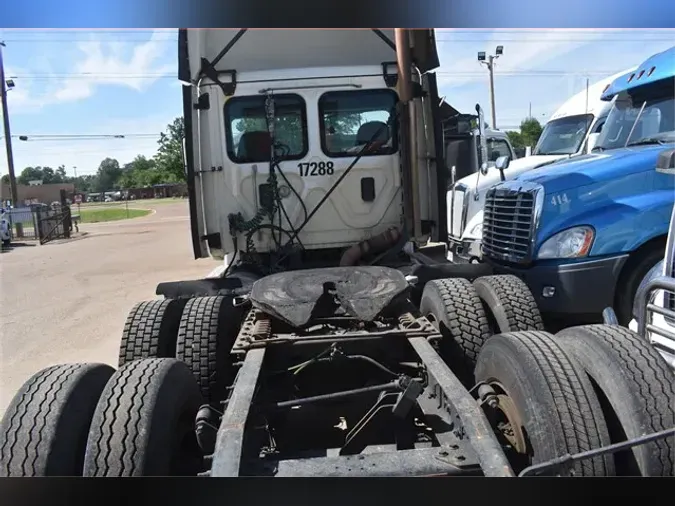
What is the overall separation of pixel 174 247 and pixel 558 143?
32.5ft

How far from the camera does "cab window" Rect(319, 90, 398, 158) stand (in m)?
6.00

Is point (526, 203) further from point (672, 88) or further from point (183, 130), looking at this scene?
point (183, 130)

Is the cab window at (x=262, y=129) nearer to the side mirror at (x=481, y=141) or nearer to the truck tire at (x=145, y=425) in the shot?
the side mirror at (x=481, y=141)

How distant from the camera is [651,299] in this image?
9.37 ft

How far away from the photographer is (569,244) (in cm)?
489

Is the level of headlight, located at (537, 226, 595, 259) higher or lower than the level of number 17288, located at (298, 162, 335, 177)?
lower

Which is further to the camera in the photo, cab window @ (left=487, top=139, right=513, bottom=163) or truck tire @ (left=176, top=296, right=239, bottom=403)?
cab window @ (left=487, top=139, right=513, bottom=163)

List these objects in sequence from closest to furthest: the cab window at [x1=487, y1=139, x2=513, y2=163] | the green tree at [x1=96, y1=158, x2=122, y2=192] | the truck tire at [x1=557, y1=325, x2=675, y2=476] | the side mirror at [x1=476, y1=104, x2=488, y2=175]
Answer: the truck tire at [x1=557, y1=325, x2=675, y2=476] < the green tree at [x1=96, y1=158, x2=122, y2=192] < the side mirror at [x1=476, y1=104, x2=488, y2=175] < the cab window at [x1=487, y1=139, x2=513, y2=163]

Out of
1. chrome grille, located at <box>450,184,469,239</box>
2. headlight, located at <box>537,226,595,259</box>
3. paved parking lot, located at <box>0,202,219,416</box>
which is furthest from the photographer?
chrome grille, located at <box>450,184,469,239</box>

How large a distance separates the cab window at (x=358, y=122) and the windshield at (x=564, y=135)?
3438 mm

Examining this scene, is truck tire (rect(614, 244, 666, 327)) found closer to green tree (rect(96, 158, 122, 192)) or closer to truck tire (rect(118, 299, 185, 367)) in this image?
truck tire (rect(118, 299, 185, 367))

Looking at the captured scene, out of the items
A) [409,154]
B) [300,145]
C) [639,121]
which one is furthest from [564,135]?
[300,145]

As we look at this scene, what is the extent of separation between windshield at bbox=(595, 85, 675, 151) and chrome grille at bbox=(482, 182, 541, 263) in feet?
3.64

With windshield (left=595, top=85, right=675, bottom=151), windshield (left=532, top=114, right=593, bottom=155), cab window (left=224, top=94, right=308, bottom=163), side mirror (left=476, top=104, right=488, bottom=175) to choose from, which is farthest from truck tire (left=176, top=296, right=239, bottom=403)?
windshield (left=532, top=114, right=593, bottom=155)
